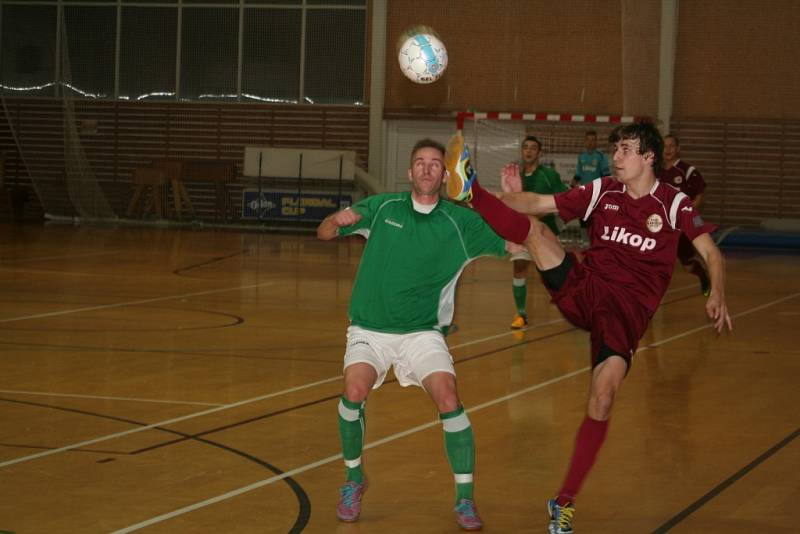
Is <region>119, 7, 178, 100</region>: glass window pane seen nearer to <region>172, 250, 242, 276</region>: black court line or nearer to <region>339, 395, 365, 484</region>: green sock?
<region>172, 250, 242, 276</region>: black court line

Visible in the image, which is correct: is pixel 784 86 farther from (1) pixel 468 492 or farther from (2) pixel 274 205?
(1) pixel 468 492

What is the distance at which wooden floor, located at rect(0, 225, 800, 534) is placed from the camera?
543cm

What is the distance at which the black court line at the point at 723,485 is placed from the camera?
5297 mm

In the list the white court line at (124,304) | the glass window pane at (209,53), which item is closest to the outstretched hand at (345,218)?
the white court line at (124,304)

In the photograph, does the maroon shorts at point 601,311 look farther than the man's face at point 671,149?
No

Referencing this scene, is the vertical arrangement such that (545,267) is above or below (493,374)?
above

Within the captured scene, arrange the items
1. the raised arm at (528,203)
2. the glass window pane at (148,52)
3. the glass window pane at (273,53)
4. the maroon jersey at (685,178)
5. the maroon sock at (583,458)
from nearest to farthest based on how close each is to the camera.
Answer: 1. the maroon sock at (583,458)
2. the raised arm at (528,203)
3. the maroon jersey at (685,178)
4. the glass window pane at (273,53)
5. the glass window pane at (148,52)

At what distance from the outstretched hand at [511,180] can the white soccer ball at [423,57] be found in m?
7.12

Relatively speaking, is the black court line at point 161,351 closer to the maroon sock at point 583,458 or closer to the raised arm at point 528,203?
the raised arm at point 528,203

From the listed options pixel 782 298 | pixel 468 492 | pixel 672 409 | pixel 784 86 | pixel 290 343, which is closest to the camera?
pixel 468 492

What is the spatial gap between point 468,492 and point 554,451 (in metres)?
1.68

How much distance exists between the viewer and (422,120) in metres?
28.0

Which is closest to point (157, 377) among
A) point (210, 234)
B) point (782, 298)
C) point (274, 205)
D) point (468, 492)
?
point (468, 492)

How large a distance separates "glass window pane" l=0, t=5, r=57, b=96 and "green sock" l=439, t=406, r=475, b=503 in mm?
26449
